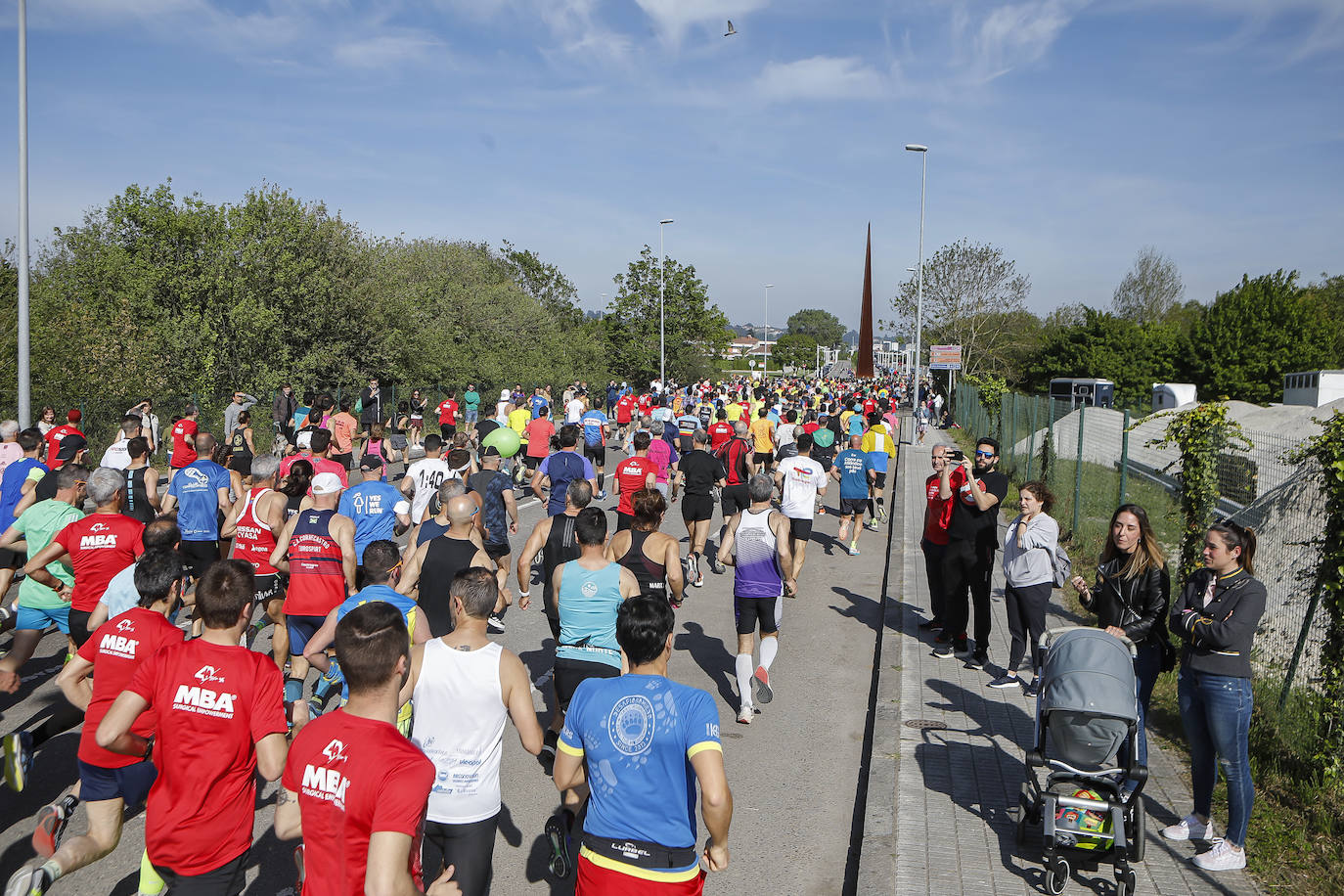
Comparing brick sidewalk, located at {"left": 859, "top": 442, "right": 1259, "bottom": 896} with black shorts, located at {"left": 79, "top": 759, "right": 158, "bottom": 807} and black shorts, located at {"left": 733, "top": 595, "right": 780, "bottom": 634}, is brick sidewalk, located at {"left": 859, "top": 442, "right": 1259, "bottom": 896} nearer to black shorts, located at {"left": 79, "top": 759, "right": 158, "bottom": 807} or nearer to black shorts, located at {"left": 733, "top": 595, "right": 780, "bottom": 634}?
black shorts, located at {"left": 733, "top": 595, "right": 780, "bottom": 634}

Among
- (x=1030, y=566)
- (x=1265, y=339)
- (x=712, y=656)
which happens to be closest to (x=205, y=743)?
(x=712, y=656)

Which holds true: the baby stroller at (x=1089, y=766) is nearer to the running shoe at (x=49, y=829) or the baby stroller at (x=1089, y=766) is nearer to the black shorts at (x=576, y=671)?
the black shorts at (x=576, y=671)

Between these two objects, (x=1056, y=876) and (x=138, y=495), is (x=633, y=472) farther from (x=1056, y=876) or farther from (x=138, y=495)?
(x=1056, y=876)

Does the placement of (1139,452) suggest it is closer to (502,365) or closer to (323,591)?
(323,591)

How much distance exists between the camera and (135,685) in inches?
143

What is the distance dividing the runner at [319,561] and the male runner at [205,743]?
277 cm

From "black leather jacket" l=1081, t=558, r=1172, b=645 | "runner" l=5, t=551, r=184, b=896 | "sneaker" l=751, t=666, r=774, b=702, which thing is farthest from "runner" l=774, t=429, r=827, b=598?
"runner" l=5, t=551, r=184, b=896

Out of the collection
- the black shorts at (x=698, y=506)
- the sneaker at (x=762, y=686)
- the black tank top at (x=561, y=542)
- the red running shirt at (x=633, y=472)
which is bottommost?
the sneaker at (x=762, y=686)

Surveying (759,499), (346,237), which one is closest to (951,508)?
(759,499)

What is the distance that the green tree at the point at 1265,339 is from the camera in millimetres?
52688

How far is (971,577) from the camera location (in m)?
8.55

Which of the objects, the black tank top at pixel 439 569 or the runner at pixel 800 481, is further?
the runner at pixel 800 481

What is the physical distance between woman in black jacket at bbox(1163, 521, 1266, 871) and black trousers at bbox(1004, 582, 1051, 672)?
7.24 ft

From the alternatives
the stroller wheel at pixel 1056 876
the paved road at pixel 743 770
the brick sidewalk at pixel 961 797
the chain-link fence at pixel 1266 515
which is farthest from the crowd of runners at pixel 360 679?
the chain-link fence at pixel 1266 515
